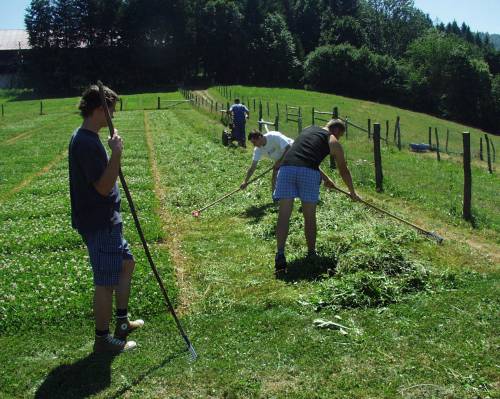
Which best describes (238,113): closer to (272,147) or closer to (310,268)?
(272,147)

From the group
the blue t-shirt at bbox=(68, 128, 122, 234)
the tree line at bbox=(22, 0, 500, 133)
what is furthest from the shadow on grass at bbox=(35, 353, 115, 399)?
the tree line at bbox=(22, 0, 500, 133)

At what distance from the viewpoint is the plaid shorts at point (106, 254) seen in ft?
18.0

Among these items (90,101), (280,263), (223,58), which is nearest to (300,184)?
(280,263)

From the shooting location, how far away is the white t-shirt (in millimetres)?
11375

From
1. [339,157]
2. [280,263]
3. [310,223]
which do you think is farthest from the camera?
[310,223]

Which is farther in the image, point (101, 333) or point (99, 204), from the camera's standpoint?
point (101, 333)

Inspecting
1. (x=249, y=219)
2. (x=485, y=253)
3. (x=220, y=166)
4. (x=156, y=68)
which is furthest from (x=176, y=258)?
(x=156, y=68)

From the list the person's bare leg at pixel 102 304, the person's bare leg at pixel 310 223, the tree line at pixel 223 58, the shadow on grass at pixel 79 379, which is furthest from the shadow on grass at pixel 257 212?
the tree line at pixel 223 58

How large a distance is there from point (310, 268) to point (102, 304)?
3.41 meters

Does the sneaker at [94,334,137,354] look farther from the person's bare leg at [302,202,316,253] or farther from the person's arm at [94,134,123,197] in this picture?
the person's bare leg at [302,202,316,253]

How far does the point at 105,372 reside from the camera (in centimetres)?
548

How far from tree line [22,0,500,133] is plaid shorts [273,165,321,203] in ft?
229

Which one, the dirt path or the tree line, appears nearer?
the dirt path

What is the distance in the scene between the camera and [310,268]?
26.4ft
